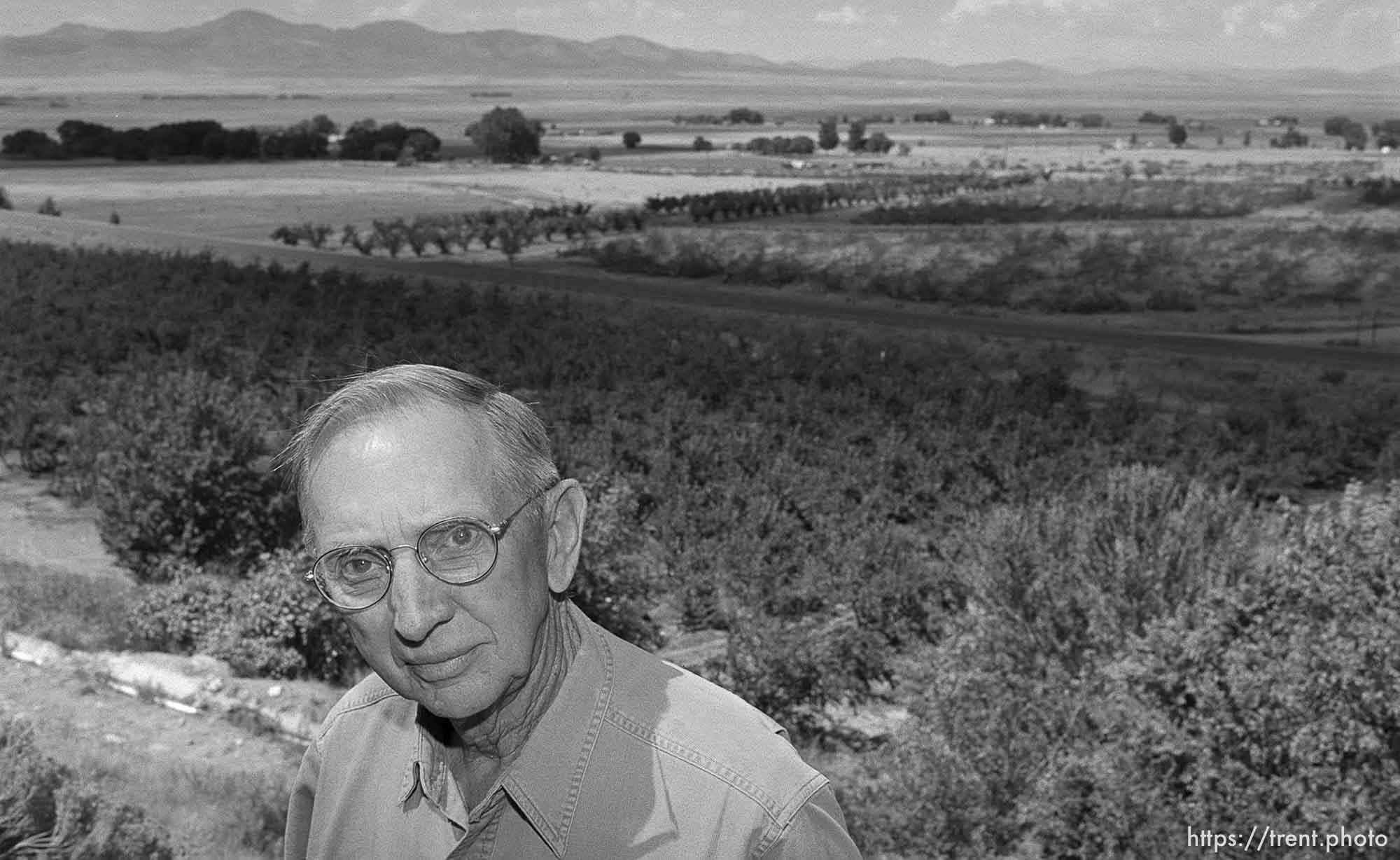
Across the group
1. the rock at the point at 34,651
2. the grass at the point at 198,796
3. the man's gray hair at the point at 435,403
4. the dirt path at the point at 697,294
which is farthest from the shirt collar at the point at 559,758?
the dirt path at the point at 697,294

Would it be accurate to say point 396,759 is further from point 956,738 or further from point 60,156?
point 60,156

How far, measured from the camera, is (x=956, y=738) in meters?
9.04

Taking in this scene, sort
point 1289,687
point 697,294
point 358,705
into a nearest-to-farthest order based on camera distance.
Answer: point 358,705 < point 1289,687 < point 697,294

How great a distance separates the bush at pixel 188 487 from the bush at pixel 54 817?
7806 millimetres

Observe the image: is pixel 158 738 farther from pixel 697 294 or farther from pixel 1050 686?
pixel 697 294

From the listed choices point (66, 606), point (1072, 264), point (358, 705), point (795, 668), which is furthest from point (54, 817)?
point (1072, 264)

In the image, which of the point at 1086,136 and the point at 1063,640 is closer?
the point at 1063,640

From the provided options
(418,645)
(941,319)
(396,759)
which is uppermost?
(418,645)

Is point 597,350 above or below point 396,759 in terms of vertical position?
below

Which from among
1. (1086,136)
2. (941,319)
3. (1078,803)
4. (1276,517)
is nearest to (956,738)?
(1078,803)

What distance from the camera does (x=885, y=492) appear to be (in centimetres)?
1712

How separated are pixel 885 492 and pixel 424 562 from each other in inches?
609

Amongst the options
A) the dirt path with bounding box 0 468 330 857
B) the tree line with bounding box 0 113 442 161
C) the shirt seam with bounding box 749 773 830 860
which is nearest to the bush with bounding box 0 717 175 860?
the dirt path with bounding box 0 468 330 857

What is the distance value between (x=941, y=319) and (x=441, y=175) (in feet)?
205
